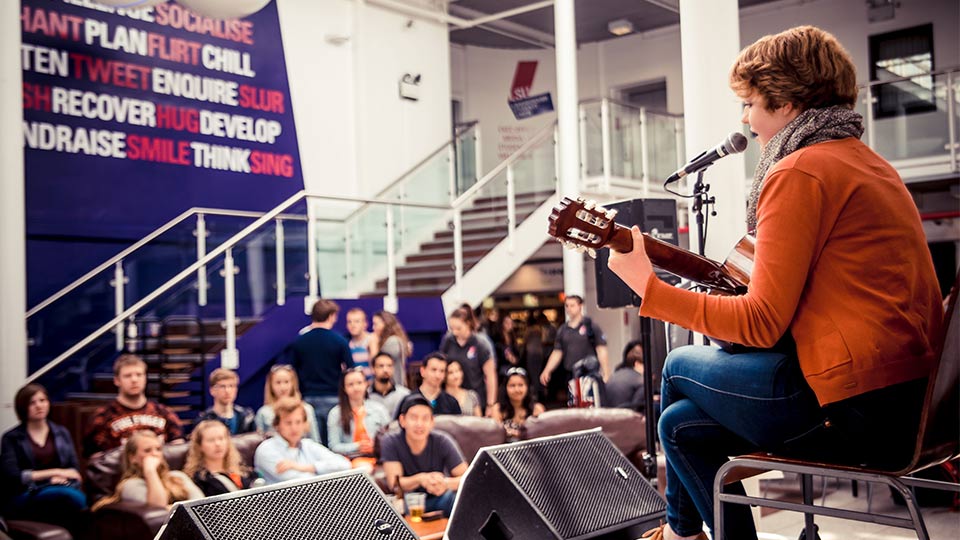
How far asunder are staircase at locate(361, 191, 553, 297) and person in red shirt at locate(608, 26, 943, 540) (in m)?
8.05

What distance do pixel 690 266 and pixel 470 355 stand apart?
5.59m

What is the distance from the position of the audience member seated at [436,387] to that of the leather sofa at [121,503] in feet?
4.36

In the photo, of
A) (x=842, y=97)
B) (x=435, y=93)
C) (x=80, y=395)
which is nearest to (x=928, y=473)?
(x=842, y=97)

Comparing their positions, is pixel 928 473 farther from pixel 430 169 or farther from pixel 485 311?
pixel 485 311

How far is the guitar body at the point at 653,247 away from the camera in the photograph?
1.90 metres

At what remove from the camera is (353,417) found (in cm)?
603

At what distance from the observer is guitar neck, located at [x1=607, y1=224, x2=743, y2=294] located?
1.96 m

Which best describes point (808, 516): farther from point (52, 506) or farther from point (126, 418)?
point (126, 418)

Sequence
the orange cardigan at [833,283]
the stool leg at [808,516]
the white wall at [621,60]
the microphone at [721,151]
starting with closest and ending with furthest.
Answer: the orange cardigan at [833,283]
the stool leg at [808,516]
the microphone at [721,151]
the white wall at [621,60]

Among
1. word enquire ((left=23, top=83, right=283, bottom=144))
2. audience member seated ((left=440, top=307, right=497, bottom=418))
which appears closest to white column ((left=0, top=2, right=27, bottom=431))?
word enquire ((left=23, top=83, right=283, bottom=144))

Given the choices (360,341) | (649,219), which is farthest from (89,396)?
(649,219)

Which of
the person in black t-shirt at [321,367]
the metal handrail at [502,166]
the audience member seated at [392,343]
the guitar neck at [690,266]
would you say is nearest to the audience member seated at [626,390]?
the audience member seated at [392,343]

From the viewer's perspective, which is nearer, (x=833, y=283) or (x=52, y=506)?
(x=833, y=283)

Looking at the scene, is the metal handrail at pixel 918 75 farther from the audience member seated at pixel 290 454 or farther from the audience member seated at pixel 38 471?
the audience member seated at pixel 38 471
